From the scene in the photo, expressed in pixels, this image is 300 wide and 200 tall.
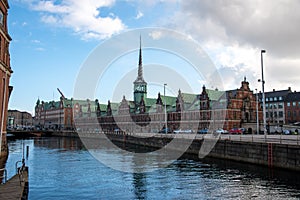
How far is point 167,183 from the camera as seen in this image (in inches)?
1236

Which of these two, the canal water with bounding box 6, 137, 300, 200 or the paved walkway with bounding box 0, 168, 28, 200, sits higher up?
the paved walkway with bounding box 0, 168, 28, 200

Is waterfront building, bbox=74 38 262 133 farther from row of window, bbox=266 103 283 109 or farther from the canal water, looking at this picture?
the canal water

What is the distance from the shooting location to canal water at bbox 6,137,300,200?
86.7 feet

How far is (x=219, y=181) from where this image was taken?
3209 centimetres

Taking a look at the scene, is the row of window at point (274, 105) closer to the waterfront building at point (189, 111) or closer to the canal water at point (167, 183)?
the waterfront building at point (189, 111)

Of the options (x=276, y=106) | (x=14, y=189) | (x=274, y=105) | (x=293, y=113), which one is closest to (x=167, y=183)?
(x=14, y=189)

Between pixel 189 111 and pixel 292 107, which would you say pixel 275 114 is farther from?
pixel 189 111

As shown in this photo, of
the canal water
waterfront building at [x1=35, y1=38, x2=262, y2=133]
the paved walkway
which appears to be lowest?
Result: the canal water

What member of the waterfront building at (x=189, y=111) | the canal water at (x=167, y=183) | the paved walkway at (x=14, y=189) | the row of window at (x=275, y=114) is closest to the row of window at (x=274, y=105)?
the row of window at (x=275, y=114)

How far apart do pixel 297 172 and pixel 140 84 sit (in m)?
124

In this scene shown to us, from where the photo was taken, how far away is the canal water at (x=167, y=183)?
26438 millimetres

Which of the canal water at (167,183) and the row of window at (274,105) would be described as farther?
the row of window at (274,105)

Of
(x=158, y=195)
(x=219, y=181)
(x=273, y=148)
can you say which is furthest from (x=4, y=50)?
(x=273, y=148)

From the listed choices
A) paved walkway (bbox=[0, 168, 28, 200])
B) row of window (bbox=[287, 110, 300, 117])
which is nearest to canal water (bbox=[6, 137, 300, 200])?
paved walkway (bbox=[0, 168, 28, 200])
